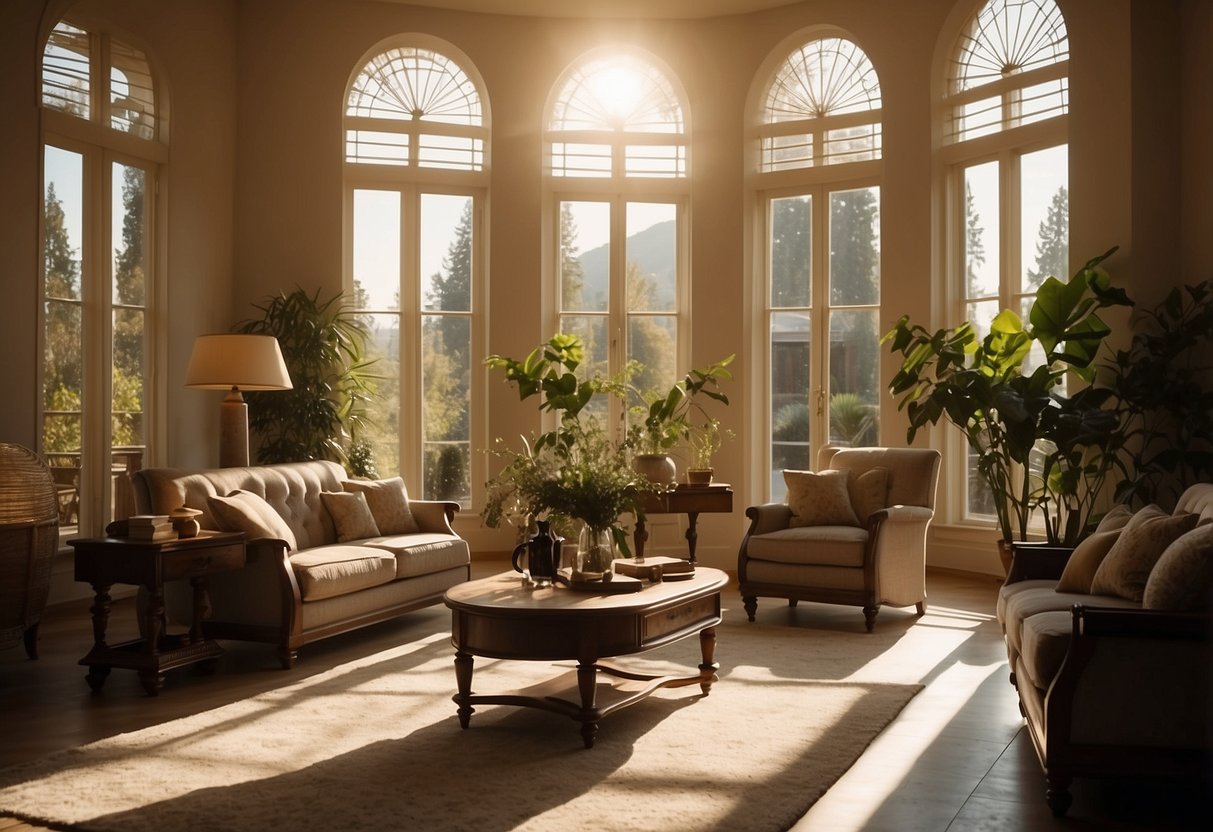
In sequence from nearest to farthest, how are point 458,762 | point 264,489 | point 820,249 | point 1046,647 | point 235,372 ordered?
1. point 1046,647
2. point 458,762
3. point 264,489
4. point 235,372
5. point 820,249

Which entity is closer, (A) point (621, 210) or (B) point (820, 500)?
(B) point (820, 500)

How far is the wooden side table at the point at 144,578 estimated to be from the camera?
186 inches

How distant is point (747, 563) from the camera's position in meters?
6.58

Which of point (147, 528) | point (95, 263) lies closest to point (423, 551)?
point (147, 528)

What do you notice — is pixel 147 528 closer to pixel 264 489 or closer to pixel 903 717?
pixel 264 489

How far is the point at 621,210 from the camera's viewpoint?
9109 millimetres

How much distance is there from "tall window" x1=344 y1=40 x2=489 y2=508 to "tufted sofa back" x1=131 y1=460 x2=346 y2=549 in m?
2.14

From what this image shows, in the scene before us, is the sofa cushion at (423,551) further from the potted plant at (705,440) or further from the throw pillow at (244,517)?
the potted plant at (705,440)

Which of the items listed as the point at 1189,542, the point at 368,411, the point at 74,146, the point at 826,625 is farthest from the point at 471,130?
the point at 1189,542

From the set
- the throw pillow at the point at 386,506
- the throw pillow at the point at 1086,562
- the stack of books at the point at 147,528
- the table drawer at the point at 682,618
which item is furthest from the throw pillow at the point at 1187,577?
the throw pillow at the point at 386,506

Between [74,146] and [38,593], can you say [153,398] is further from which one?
[38,593]

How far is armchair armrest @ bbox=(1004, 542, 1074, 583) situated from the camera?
15.6 feet

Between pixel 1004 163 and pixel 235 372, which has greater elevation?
pixel 1004 163

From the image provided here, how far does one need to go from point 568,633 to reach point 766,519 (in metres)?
2.95
